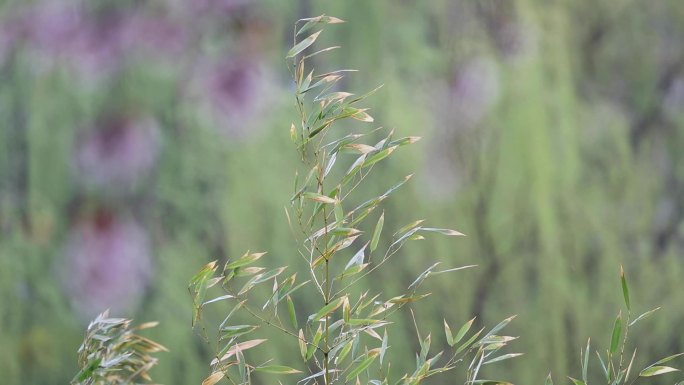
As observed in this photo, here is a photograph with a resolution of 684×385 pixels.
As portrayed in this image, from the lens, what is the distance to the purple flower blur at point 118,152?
247 centimetres

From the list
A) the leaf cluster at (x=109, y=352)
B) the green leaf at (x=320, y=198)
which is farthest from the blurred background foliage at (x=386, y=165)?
the green leaf at (x=320, y=198)

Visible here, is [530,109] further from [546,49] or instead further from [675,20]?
[675,20]

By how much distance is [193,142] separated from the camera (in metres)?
2.47

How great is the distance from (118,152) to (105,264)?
0.27 metres

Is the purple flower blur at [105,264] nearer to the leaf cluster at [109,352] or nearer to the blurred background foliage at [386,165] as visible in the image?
the blurred background foliage at [386,165]

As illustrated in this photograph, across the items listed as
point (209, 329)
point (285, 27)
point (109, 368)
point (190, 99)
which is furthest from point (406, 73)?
point (109, 368)

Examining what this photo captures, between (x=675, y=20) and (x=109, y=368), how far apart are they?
1769 mm

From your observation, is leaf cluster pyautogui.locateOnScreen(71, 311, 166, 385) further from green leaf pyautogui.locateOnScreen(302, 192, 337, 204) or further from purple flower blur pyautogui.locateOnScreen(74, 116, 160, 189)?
purple flower blur pyautogui.locateOnScreen(74, 116, 160, 189)

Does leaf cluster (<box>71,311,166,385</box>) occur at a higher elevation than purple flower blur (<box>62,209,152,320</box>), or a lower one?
higher

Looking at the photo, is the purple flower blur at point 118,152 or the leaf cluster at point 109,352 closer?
the leaf cluster at point 109,352

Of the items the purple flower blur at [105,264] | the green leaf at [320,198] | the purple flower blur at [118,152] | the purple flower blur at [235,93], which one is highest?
the green leaf at [320,198]

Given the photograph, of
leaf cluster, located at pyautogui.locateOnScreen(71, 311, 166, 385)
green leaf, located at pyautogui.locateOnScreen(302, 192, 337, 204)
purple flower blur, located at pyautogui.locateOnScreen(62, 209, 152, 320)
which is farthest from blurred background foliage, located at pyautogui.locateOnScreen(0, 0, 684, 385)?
green leaf, located at pyautogui.locateOnScreen(302, 192, 337, 204)

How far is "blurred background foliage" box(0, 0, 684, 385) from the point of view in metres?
2.46

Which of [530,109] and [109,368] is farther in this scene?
[530,109]
